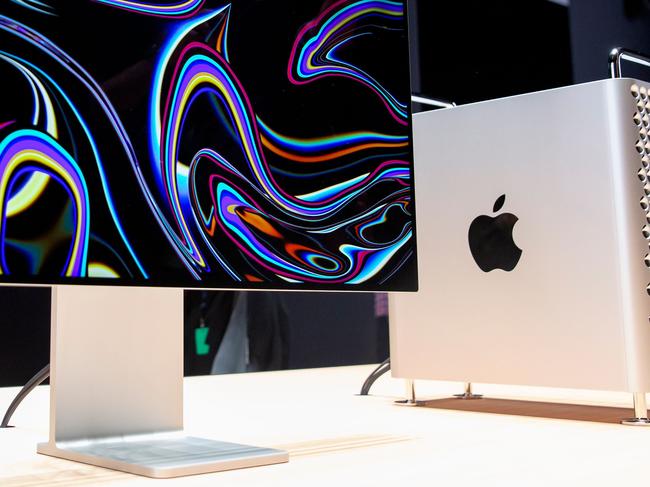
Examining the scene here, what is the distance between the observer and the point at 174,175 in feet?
2.19

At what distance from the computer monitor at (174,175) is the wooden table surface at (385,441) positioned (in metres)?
0.05

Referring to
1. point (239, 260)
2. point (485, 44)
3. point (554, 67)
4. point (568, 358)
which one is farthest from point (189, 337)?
point (239, 260)

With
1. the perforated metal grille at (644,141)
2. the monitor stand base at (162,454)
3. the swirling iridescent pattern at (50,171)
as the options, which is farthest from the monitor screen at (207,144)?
the perforated metal grille at (644,141)

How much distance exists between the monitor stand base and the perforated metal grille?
50cm

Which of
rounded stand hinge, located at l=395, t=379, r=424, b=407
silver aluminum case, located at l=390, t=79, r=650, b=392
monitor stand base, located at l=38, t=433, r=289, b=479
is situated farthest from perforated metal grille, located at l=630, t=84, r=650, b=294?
monitor stand base, located at l=38, t=433, r=289, b=479

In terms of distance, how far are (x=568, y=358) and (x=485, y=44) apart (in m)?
2.00

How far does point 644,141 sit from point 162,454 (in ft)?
2.08

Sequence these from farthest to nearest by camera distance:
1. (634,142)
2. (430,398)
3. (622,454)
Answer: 1. (430,398)
2. (634,142)
3. (622,454)

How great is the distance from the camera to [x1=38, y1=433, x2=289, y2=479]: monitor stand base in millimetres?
629

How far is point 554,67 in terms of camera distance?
3.08m

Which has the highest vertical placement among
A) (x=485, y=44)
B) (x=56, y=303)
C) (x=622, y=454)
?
(x=485, y=44)

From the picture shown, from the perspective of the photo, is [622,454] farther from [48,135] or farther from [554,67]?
[554,67]

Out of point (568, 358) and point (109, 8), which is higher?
point (109, 8)

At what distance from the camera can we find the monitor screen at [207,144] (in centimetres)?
60
